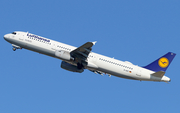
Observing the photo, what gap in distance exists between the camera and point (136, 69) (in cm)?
4947

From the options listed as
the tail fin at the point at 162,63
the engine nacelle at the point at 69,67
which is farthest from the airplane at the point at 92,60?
the engine nacelle at the point at 69,67

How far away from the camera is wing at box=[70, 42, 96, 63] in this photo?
1873 inches

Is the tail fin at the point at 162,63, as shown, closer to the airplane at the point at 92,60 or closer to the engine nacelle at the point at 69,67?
the airplane at the point at 92,60

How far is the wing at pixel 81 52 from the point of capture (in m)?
47.6

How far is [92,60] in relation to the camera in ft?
164

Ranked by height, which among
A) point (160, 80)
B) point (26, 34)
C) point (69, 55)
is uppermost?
point (26, 34)

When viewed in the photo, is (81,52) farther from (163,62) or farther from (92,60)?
(163,62)

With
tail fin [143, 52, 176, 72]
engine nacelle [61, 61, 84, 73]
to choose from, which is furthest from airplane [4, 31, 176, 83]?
engine nacelle [61, 61, 84, 73]

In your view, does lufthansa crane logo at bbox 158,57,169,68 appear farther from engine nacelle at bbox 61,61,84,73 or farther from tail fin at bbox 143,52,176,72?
engine nacelle at bbox 61,61,84,73

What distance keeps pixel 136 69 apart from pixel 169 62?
6.83m

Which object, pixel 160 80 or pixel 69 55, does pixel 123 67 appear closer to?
pixel 160 80

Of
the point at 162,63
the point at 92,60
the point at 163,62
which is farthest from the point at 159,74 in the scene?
the point at 92,60

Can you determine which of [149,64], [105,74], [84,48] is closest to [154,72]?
[149,64]

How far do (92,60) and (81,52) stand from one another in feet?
9.31
